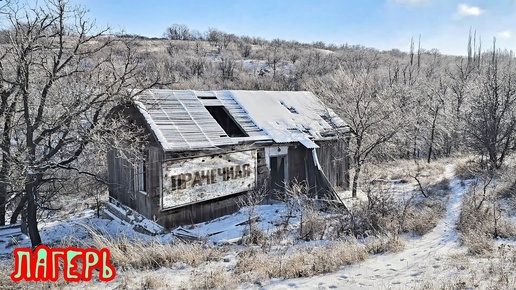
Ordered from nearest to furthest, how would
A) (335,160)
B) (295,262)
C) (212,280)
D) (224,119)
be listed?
(212,280)
(295,262)
(224,119)
(335,160)

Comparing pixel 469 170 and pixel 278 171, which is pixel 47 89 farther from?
pixel 469 170

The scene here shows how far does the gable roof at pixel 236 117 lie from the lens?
11.6 metres

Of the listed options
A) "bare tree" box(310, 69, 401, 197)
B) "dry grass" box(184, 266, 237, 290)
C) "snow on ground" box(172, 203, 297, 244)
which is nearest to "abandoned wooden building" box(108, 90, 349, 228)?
"snow on ground" box(172, 203, 297, 244)

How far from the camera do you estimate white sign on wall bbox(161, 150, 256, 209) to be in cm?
1095

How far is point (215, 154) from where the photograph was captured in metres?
11.8

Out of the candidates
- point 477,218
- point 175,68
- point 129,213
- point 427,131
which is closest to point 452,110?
point 427,131

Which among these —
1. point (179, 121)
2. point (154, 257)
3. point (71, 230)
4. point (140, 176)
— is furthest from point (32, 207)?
point (154, 257)

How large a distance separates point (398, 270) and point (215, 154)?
7046 mm

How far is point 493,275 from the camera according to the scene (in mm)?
5594

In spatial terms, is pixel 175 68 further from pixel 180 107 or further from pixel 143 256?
pixel 143 256

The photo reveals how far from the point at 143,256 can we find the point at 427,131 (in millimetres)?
28256

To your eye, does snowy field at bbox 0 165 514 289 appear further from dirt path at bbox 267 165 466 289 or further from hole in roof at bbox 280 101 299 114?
hole in roof at bbox 280 101 299 114

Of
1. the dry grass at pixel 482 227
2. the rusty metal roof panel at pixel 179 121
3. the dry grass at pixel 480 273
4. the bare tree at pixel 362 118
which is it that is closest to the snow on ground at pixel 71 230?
the rusty metal roof panel at pixel 179 121

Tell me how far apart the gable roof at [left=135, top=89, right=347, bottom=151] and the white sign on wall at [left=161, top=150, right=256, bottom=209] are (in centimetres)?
53
